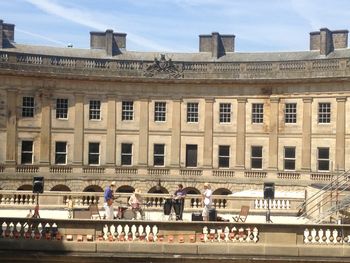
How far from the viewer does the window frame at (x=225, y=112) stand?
47500 mm

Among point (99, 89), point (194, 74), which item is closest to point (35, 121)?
point (99, 89)

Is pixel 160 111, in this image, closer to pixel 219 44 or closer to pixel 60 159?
pixel 219 44

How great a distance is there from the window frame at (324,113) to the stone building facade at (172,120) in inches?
2.7

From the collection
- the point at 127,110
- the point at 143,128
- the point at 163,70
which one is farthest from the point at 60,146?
the point at 163,70

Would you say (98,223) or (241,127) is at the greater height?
(241,127)

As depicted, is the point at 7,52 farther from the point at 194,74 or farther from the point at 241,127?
the point at 241,127

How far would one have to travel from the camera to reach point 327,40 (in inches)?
1882

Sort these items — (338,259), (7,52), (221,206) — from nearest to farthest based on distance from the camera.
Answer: (338,259)
(221,206)
(7,52)

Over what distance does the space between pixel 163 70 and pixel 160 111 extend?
9.81ft

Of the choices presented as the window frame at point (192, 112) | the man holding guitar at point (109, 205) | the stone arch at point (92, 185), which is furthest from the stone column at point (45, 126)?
the man holding guitar at point (109, 205)

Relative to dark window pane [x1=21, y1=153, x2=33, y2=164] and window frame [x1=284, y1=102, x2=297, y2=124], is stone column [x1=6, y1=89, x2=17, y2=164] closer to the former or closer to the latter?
dark window pane [x1=21, y1=153, x2=33, y2=164]

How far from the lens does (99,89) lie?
156 feet

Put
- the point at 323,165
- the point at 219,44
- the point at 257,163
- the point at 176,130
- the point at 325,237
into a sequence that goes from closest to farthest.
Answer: the point at 325,237 → the point at 323,165 → the point at 257,163 → the point at 176,130 → the point at 219,44

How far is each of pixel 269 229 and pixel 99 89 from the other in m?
32.1
